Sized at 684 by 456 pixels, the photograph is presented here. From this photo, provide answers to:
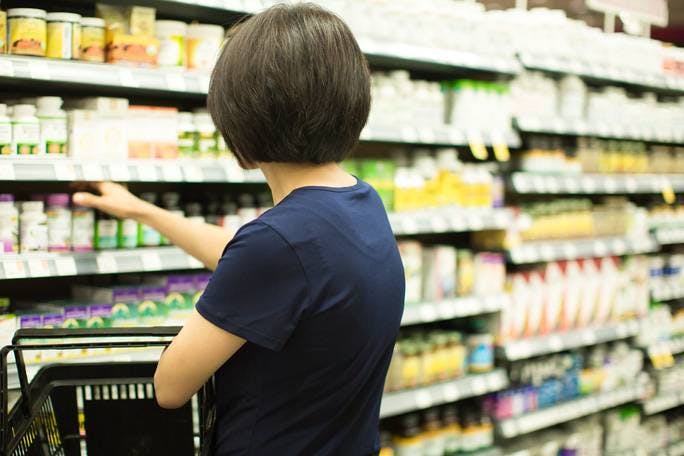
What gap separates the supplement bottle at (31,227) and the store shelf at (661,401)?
3720 mm

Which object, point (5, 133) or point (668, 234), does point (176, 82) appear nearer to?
point (5, 133)

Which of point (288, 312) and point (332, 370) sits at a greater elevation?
point (288, 312)

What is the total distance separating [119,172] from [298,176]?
3.82ft

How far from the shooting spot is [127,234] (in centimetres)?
262

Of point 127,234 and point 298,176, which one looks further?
point 127,234

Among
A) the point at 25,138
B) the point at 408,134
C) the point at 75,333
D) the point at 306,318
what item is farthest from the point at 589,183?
the point at 75,333

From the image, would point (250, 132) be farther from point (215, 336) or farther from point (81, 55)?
point (81, 55)

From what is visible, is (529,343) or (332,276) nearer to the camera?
(332,276)

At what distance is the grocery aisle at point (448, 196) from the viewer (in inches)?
97.6

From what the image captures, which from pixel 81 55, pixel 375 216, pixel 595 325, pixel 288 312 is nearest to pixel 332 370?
pixel 288 312

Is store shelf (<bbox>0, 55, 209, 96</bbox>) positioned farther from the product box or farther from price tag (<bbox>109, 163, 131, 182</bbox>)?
the product box

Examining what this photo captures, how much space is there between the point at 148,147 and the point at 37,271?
1.67 ft

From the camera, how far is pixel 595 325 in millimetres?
4473

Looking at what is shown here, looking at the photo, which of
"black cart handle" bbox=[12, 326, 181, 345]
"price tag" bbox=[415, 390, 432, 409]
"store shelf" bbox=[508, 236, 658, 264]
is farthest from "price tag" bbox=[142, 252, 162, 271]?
"store shelf" bbox=[508, 236, 658, 264]
